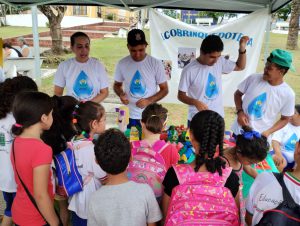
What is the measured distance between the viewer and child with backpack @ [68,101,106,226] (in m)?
1.94

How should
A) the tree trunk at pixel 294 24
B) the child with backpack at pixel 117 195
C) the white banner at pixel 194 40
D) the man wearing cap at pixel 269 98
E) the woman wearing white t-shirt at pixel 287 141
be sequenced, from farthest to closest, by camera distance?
the tree trunk at pixel 294 24 < the white banner at pixel 194 40 < the woman wearing white t-shirt at pixel 287 141 < the man wearing cap at pixel 269 98 < the child with backpack at pixel 117 195

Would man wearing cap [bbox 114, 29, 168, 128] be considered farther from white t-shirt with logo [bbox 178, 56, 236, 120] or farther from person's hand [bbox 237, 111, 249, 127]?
person's hand [bbox 237, 111, 249, 127]

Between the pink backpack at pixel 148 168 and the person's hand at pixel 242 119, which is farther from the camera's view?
the person's hand at pixel 242 119

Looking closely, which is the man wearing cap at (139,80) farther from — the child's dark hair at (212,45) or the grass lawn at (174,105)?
the grass lawn at (174,105)

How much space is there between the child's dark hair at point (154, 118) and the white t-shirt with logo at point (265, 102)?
124 cm

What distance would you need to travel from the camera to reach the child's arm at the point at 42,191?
66.3 inches

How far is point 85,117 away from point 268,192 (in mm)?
1246

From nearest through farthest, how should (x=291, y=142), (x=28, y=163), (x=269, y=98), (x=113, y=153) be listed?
1. (x=113, y=153)
2. (x=28, y=163)
3. (x=269, y=98)
4. (x=291, y=142)

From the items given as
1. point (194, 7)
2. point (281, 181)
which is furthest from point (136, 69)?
point (281, 181)

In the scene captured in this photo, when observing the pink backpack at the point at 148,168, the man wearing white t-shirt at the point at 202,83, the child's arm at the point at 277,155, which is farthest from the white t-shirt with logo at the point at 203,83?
the pink backpack at the point at 148,168

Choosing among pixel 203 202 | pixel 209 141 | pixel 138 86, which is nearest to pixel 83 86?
pixel 138 86

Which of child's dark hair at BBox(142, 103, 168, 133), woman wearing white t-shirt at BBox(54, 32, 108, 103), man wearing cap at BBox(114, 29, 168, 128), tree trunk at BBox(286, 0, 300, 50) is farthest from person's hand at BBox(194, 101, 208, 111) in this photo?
tree trunk at BBox(286, 0, 300, 50)

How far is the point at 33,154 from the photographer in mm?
1698

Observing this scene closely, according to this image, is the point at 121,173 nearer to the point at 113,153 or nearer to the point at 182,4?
the point at 113,153
